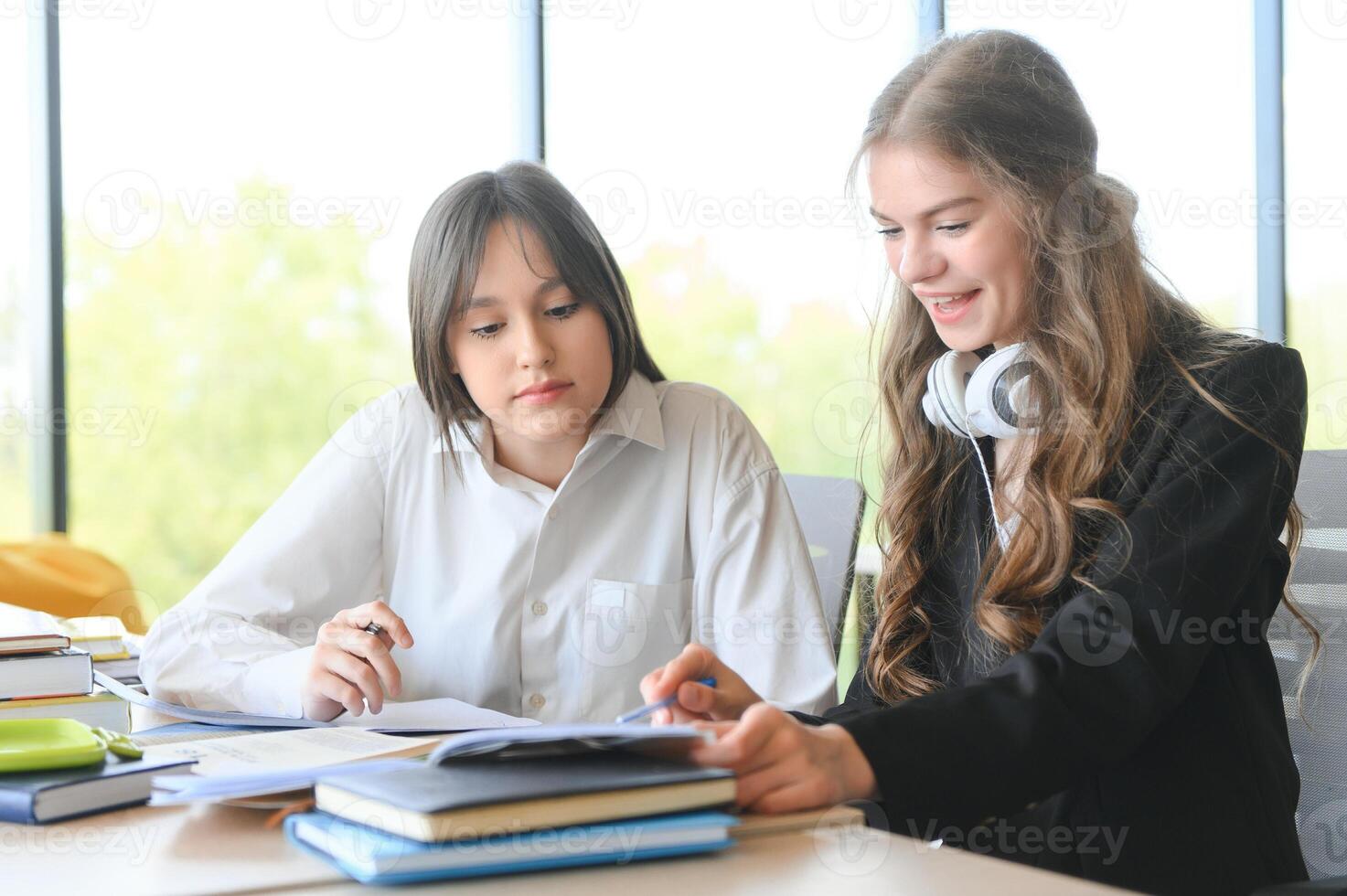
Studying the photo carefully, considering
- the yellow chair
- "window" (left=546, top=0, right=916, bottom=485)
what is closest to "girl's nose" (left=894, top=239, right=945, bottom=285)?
the yellow chair

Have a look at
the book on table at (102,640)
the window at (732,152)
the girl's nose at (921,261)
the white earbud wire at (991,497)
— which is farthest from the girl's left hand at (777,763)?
the window at (732,152)

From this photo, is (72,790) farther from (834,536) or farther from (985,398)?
(834,536)

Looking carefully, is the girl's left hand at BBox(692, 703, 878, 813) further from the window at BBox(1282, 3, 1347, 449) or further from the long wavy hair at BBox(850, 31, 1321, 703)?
the window at BBox(1282, 3, 1347, 449)

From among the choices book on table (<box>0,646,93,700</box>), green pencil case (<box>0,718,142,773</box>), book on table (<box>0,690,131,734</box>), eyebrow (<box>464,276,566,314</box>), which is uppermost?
eyebrow (<box>464,276,566,314</box>)

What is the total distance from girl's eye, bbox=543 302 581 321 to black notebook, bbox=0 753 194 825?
32.4 inches

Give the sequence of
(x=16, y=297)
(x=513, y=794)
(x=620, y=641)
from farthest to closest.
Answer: (x=16, y=297) < (x=620, y=641) < (x=513, y=794)

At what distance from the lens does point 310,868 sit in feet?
2.72

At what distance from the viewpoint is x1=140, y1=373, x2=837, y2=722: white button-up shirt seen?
1.70m

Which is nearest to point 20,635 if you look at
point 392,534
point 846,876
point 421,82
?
point 392,534

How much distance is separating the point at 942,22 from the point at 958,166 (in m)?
3.03

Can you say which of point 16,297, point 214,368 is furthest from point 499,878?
point 214,368

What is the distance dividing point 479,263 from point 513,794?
1001mm

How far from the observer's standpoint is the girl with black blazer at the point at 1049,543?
1.07 meters

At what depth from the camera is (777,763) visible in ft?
3.15
